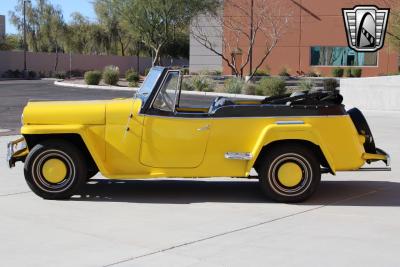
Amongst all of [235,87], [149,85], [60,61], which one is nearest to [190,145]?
[149,85]

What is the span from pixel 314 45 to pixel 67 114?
4173 cm

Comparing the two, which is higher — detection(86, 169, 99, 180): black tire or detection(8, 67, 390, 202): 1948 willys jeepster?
detection(8, 67, 390, 202): 1948 willys jeepster

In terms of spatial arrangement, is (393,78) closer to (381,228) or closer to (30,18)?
(381,228)

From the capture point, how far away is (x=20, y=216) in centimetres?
670

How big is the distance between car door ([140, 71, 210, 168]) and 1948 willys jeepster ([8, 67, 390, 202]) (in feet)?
0.04

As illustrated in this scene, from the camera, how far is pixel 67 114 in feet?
24.6

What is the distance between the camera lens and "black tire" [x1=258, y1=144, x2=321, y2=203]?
737cm

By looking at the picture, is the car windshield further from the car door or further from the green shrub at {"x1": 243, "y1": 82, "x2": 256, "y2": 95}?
the green shrub at {"x1": 243, "y1": 82, "x2": 256, "y2": 95}

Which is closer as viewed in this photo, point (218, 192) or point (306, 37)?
point (218, 192)

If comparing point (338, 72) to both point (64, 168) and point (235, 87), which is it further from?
point (64, 168)

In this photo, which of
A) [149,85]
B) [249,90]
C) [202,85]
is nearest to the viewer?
[149,85]

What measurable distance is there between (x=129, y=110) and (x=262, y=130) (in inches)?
62.9

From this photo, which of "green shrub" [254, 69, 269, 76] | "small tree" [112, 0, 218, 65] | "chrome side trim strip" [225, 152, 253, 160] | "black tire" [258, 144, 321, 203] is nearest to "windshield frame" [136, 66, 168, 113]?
"chrome side trim strip" [225, 152, 253, 160]

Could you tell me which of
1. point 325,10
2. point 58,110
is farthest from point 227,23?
point 58,110
